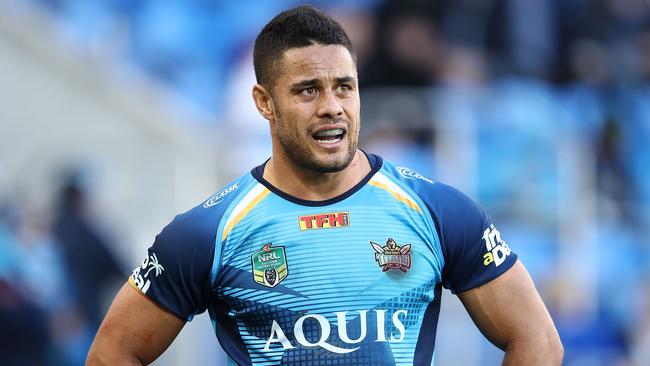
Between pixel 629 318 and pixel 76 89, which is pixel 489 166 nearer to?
pixel 629 318

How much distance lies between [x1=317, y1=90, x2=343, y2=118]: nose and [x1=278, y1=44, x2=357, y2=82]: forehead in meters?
0.07

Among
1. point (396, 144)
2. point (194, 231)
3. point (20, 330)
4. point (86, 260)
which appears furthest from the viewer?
point (86, 260)

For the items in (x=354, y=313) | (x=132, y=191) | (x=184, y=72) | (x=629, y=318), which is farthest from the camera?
(x=184, y=72)

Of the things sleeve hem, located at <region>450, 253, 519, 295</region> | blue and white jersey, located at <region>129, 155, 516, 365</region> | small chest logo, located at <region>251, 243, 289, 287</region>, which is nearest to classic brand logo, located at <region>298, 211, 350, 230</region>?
blue and white jersey, located at <region>129, 155, 516, 365</region>

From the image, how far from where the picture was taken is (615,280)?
11.0 metres

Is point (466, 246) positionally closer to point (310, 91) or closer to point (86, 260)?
point (310, 91)

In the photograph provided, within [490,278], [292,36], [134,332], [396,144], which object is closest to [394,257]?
[490,278]

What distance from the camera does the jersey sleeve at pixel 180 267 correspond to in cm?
475

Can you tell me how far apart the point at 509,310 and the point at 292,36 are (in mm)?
1257

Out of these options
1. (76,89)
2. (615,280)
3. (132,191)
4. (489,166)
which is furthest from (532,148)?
(76,89)

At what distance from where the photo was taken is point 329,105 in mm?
4664

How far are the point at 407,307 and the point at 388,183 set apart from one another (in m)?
→ 0.47

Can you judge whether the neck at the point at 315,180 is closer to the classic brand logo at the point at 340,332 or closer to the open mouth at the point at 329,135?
the open mouth at the point at 329,135

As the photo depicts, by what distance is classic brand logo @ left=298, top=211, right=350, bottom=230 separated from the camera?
479 centimetres
